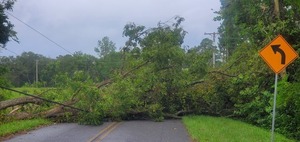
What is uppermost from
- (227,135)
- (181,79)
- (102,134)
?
(181,79)

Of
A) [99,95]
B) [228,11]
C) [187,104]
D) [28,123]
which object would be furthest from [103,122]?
[228,11]

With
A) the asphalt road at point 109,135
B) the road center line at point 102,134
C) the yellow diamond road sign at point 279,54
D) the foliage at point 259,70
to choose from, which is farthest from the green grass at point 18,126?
the foliage at point 259,70

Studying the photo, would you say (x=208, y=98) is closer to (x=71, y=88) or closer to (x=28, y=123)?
(x=71, y=88)

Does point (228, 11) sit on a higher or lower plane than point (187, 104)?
higher

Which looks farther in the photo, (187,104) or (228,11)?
(228,11)

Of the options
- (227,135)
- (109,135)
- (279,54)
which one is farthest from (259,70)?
(109,135)

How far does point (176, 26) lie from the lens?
2184 cm

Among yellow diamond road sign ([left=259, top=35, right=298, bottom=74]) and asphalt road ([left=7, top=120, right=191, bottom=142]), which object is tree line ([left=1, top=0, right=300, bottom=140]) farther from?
yellow diamond road sign ([left=259, top=35, right=298, bottom=74])

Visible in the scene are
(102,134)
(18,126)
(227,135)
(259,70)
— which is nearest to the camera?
(227,135)

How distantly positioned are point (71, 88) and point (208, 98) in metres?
7.07

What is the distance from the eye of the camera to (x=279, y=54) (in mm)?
11000

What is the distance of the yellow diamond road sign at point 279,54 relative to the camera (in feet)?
35.7

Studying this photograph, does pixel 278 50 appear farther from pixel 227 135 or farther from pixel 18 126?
pixel 18 126

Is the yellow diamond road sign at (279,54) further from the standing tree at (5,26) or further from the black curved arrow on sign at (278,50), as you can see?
the standing tree at (5,26)
